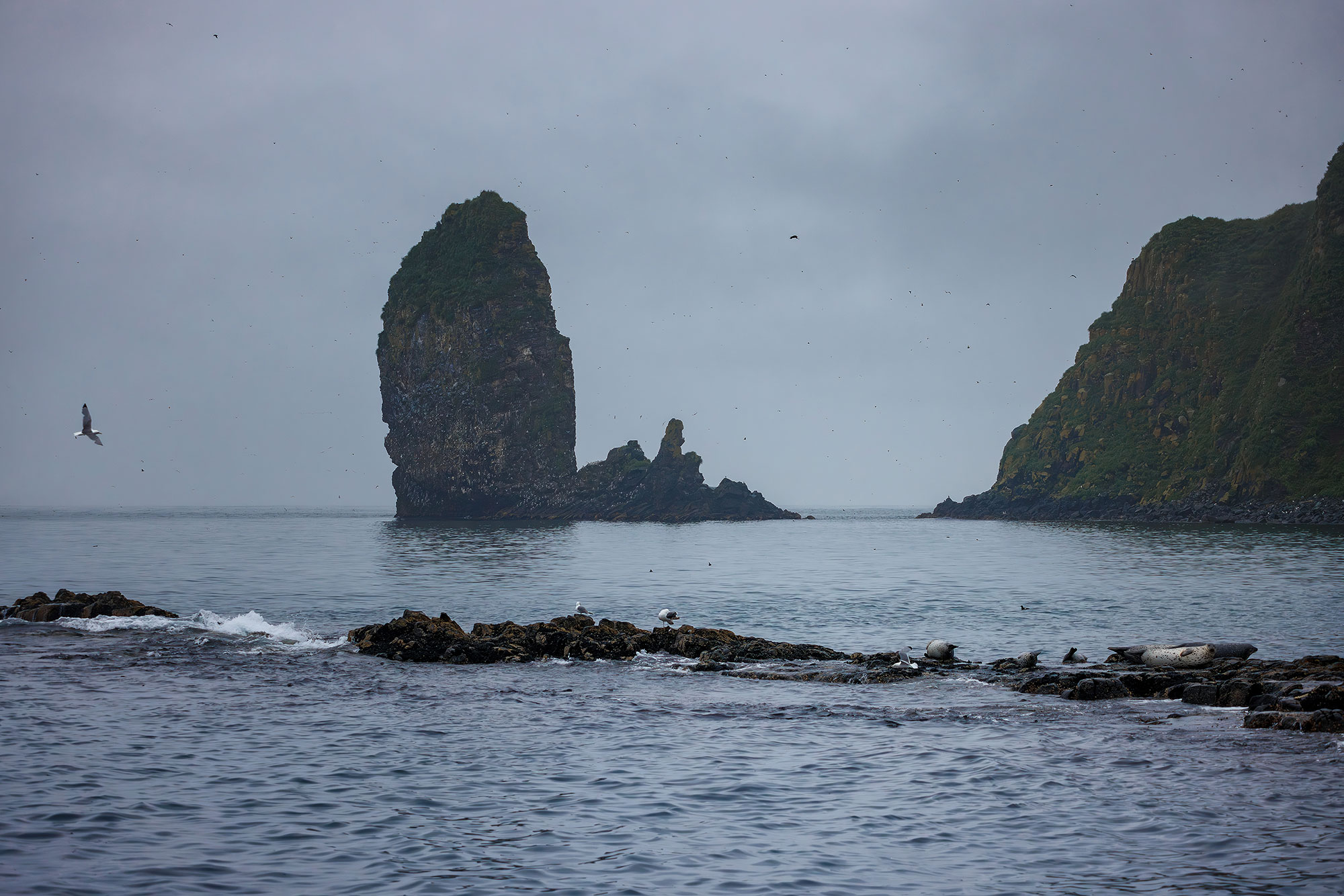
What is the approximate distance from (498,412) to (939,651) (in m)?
132

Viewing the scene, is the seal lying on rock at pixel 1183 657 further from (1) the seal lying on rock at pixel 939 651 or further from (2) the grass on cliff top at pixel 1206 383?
(2) the grass on cliff top at pixel 1206 383

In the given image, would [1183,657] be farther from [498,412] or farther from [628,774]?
[498,412]

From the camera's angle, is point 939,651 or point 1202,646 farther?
point 939,651

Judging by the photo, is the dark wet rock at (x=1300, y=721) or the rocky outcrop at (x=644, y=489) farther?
the rocky outcrop at (x=644, y=489)

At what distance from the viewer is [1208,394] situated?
480 feet

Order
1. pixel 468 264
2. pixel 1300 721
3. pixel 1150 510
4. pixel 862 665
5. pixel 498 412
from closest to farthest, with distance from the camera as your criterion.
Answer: pixel 1300 721 → pixel 862 665 → pixel 1150 510 → pixel 498 412 → pixel 468 264

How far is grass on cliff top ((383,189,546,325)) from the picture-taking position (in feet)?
521

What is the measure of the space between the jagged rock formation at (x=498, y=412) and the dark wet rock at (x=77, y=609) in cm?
11769

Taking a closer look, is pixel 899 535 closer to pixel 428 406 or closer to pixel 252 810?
pixel 428 406

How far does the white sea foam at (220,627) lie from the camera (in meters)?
28.2

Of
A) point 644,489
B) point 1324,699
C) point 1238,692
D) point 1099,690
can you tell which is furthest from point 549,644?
point 644,489

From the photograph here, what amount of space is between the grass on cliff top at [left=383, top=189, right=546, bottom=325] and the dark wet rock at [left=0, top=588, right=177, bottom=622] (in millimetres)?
127174

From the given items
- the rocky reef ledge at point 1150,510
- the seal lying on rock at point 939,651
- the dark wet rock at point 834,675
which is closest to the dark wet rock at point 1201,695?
the dark wet rock at point 834,675

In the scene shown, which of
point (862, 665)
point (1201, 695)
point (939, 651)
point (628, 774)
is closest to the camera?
point (628, 774)
